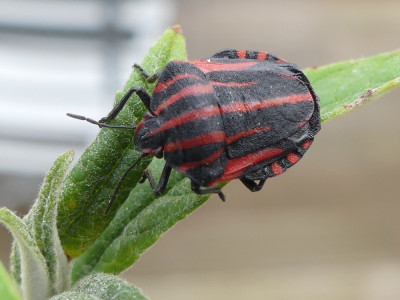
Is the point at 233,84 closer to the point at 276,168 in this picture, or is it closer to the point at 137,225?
the point at 276,168

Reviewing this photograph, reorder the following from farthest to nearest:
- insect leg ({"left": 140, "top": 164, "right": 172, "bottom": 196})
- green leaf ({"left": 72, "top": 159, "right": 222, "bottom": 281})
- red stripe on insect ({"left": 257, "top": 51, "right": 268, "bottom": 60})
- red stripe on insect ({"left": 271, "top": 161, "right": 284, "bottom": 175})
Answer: red stripe on insect ({"left": 257, "top": 51, "right": 268, "bottom": 60}) → red stripe on insect ({"left": 271, "top": 161, "right": 284, "bottom": 175}) → insect leg ({"left": 140, "top": 164, "right": 172, "bottom": 196}) → green leaf ({"left": 72, "top": 159, "right": 222, "bottom": 281})

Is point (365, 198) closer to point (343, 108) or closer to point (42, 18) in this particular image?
point (42, 18)

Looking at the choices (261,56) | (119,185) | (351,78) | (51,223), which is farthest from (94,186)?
(351,78)

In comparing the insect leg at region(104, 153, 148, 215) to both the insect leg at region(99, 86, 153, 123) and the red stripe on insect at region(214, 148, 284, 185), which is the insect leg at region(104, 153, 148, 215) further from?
the red stripe on insect at region(214, 148, 284, 185)

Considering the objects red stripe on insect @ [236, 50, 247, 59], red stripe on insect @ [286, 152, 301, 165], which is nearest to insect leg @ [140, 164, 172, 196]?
red stripe on insect @ [286, 152, 301, 165]

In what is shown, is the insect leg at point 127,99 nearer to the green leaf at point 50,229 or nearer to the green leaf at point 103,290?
the green leaf at point 50,229

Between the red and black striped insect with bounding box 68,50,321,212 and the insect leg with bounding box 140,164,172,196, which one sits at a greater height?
the red and black striped insect with bounding box 68,50,321,212

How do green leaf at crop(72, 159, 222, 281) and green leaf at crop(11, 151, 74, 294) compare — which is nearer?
green leaf at crop(11, 151, 74, 294)
